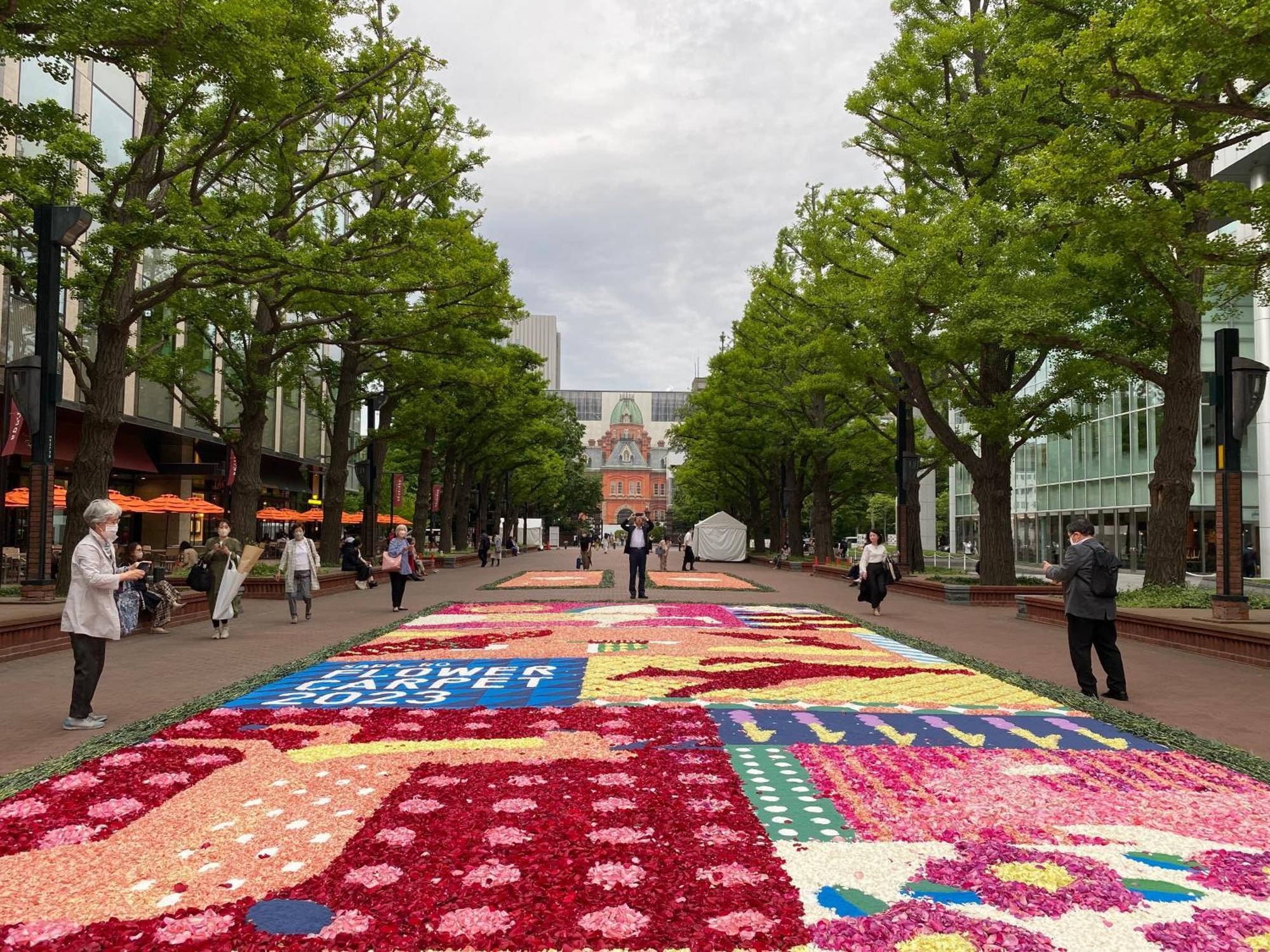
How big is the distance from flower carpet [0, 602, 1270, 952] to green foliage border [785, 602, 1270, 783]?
152 mm

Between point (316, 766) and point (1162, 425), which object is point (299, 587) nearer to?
point (316, 766)

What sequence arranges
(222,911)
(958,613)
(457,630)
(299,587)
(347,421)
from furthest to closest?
(347,421) < (958,613) < (299,587) < (457,630) < (222,911)

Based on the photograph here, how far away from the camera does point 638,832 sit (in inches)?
175

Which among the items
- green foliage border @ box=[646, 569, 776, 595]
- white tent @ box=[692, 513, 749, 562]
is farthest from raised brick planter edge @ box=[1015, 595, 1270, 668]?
A: white tent @ box=[692, 513, 749, 562]

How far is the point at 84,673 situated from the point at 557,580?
21.3m

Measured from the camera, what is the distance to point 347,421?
26.2m

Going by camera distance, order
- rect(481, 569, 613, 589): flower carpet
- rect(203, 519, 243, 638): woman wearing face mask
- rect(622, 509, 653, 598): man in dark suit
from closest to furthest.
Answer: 1. rect(203, 519, 243, 638): woman wearing face mask
2. rect(622, 509, 653, 598): man in dark suit
3. rect(481, 569, 613, 589): flower carpet

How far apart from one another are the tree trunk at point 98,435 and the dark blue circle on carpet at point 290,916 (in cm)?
1217

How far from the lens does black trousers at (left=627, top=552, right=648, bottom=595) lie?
19.2m

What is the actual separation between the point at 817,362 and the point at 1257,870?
→ 26.7 metres

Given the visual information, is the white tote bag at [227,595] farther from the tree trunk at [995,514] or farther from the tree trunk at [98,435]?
the tree trunk at [995,514]

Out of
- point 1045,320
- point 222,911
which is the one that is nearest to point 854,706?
point 222,911

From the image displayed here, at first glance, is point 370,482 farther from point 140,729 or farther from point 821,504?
point 140,729

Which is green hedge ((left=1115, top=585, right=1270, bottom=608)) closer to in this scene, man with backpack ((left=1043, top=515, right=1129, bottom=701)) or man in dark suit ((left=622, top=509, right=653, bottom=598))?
man with backpack ((left=1043, top=515, right=1129, bottom=701))
